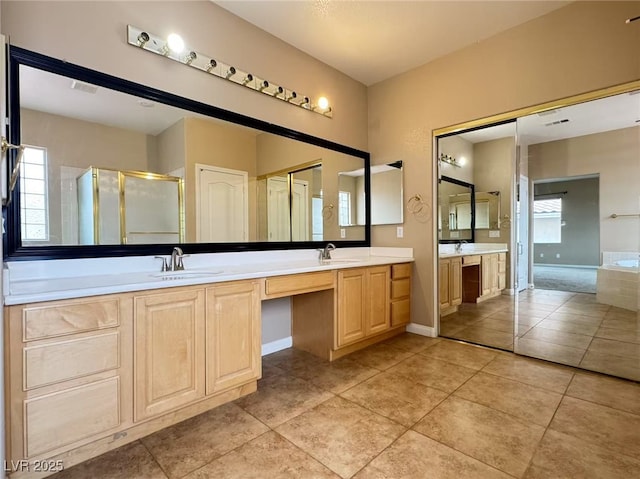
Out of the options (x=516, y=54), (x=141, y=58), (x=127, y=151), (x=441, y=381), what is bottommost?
(x=441, y=381)

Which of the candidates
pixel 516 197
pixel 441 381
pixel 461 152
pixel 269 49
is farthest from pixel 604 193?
pixel 269 49

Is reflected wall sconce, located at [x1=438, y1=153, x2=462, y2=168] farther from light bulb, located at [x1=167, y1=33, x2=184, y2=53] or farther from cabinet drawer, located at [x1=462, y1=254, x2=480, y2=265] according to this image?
light bulb, located at [x1=167, y1=33, x2=184, y2=53]

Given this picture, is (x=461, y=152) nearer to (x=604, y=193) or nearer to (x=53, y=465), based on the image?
(x=604, y=193)

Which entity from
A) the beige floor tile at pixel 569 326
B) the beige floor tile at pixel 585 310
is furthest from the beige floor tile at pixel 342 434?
the beige floor tile at pixel 585 310

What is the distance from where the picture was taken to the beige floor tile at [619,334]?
2.29m

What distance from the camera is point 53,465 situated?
4.47 ft

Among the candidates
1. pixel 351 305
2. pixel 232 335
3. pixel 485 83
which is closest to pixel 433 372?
pixel 351 305

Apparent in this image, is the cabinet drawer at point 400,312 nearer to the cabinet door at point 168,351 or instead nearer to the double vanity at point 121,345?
the double vanity at point 121,345

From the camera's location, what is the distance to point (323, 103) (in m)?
3.10

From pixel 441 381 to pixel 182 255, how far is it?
1994 millimetres

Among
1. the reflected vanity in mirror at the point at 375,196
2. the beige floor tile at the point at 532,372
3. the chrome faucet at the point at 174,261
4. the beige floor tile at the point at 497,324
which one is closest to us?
the chrome faucet at the point at 174,261

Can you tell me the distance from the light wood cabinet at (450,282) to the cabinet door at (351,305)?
986 mm

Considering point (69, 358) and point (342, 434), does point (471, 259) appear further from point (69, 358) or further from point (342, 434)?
point (69, 358)

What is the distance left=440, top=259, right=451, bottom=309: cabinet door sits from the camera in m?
3.24
